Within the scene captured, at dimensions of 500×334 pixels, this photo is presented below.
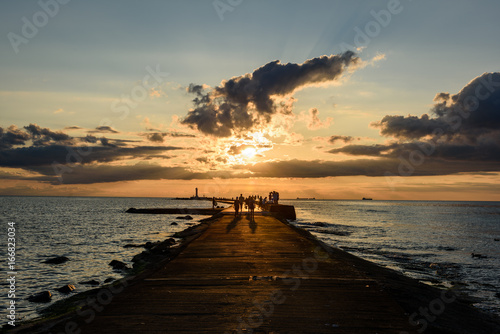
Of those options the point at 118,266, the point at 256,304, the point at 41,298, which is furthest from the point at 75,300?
the point at 118,266

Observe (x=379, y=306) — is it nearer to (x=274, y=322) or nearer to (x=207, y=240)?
(x=274, y=322)

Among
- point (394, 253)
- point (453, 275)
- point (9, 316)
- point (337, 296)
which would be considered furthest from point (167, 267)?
point (394, 253)

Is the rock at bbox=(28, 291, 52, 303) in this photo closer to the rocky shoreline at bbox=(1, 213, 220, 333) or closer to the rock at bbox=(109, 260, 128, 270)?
the rocky shoreline at bbox=(1, 213, 220, 333)

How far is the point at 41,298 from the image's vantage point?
13.6 metres

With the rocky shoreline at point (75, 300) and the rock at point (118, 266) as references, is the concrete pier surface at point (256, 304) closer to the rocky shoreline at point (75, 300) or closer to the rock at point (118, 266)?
the rocky shoreline at point (75, 300)

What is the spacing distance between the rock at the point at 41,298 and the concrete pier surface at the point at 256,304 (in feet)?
15.0

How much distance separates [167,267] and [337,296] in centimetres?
603

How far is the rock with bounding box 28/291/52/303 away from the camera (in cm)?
1348

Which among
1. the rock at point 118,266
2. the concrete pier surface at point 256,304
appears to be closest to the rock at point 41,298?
the concrete pier surface at point 256,304

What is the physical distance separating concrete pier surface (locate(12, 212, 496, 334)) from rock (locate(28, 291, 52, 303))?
4.56 m

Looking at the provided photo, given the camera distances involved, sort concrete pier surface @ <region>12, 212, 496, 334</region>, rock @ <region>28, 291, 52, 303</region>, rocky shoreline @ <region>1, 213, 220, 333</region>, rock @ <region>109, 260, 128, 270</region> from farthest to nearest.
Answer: rock @ <region>109, 260, 128, 270</region>, rock @ <region>28, 291, 52, 303</region>, rocky shoreline @ <region>1, 213, 220, 333</region>, concrete pier surface @ <region>12, 212, 496, 334</region>

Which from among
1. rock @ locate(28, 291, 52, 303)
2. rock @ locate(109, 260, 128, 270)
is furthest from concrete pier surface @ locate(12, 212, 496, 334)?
rock @ locate(109, 260, 128, 270)

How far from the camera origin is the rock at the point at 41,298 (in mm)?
13484

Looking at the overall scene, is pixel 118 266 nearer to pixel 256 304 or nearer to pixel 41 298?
pixel 41 298
